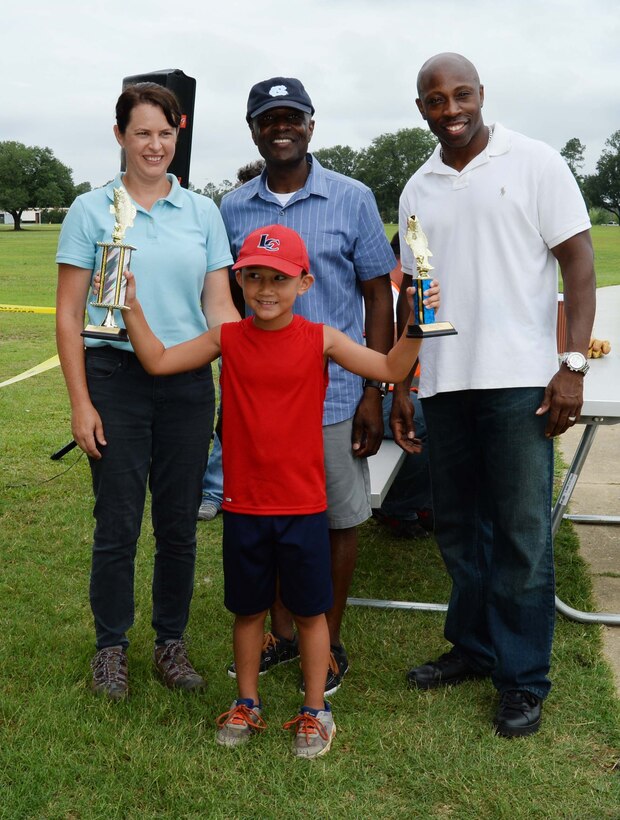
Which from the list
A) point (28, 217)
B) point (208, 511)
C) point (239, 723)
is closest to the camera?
point (239, 723)

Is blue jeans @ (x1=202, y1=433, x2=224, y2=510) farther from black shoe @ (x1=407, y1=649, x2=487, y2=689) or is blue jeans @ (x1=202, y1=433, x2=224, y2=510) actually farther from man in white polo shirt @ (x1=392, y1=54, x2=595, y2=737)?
man in white polo shirt @ (x1=392, y1=54, x2=595, y2=737)

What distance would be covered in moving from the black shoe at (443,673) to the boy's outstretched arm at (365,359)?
4.04 ft

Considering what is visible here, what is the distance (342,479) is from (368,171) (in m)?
114

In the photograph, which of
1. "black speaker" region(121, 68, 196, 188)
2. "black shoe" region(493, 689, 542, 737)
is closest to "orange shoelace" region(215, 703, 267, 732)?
"black shoe" region(493, 689, 542, 737)

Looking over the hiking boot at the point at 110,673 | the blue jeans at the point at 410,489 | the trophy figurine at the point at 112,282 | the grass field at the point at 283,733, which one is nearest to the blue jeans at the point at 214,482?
the grass field at the point at 283,733

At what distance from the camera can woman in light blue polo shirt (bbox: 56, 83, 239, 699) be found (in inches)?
123

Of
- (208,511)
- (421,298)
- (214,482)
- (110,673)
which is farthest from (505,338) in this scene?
(214,482)

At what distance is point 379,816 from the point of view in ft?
9.04

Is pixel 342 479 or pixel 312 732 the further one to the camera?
pixel 342 479

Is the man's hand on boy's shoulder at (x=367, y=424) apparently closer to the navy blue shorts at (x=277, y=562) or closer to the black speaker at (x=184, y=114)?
the navy blue shorts at (x=277, y=562)

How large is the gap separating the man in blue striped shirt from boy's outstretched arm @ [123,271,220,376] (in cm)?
38

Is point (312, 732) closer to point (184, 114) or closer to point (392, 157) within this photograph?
point (184, 114)

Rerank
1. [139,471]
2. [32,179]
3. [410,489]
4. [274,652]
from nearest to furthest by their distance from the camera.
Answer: [139,471]
[274,652]
[410,489]
[32,179]

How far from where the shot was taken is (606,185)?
117875mm
